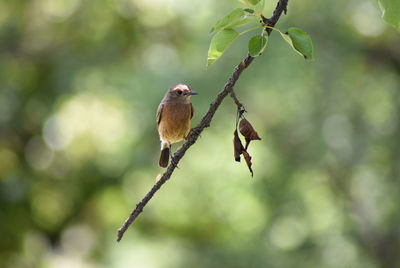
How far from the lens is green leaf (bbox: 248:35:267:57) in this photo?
5.21 ft

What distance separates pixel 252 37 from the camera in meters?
1.64

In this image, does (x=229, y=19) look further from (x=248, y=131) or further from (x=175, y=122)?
(x=175, y=122)

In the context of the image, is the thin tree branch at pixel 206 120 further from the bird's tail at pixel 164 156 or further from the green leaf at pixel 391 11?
the bird's tail at pixel 164 156

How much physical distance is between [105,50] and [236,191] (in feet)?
13.7

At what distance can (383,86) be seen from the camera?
1227cm

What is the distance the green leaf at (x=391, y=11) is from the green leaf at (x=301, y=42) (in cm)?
19

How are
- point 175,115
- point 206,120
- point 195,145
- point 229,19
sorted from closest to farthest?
point 206,120, point 229,19, point 175,115, point 195,145

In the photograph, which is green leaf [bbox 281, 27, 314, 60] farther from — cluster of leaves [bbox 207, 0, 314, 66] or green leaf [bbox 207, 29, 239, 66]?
green leaf [bbox 207, 29, 239, 66]

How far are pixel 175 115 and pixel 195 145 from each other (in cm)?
888

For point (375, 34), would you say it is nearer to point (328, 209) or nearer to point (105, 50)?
point (328, 209)

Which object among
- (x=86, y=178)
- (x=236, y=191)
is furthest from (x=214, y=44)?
(x=86, y=178)

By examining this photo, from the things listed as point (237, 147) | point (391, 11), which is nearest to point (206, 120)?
point (237, 147)

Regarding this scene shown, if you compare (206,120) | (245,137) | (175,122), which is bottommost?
(175,122)

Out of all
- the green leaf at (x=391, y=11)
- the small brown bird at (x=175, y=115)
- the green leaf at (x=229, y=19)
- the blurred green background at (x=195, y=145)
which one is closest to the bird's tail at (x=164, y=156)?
the small brown bird at (x=175, y=115)
